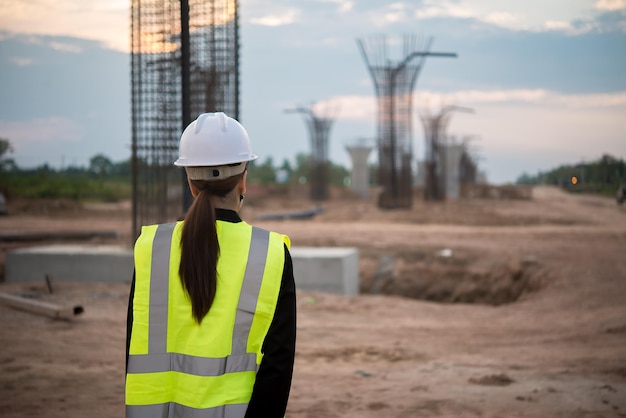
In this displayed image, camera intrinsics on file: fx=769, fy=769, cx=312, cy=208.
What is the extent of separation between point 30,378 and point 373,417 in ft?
8.76

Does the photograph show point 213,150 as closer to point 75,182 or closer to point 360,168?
point 75,182

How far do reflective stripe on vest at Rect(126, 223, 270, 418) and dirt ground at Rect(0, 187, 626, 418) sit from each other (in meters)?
3.14

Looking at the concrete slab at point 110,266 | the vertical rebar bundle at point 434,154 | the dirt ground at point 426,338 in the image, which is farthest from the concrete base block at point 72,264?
the vertical rebar bundle at point 434,154

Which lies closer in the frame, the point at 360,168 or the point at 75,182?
the point at 75,182

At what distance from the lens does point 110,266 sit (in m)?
11.4

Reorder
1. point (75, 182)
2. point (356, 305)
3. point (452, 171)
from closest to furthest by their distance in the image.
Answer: point (356, 305) < point (75, 182) < point (452, 171)

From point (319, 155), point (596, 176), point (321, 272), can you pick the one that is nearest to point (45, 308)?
point (321, 272)

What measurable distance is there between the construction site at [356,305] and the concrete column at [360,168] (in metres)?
22.8

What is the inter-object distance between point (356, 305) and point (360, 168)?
33024mm

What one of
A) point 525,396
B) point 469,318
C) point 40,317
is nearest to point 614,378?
point 525,396

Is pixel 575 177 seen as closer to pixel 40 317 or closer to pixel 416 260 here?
pixel 416 260

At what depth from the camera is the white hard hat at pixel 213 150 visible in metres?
2.18

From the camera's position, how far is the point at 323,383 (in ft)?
20.1

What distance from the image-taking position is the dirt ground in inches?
213
